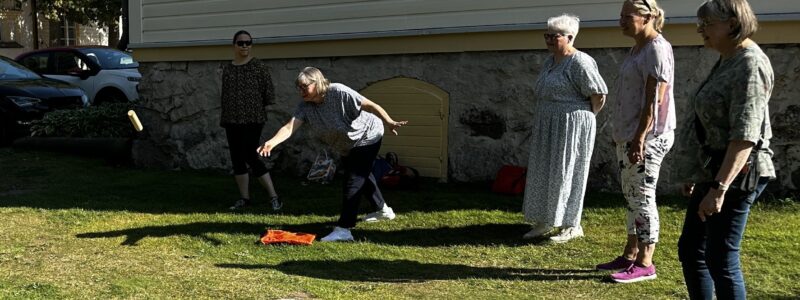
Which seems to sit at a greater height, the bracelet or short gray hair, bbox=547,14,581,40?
short gray hair, bbox=547,14,581,40

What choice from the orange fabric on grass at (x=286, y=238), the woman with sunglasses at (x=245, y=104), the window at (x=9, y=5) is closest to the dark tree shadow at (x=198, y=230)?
the orange fabric on grass at (x=286, y=238)

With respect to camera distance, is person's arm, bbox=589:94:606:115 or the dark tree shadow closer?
person's arm, bbox=589:94:606:115

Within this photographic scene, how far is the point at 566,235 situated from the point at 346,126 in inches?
67.7

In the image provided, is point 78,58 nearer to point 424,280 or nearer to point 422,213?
point 422,213

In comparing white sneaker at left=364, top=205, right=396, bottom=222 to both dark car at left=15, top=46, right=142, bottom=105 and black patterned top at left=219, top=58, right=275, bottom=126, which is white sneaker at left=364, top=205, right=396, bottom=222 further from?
dark car at left=15, top=46, right=142, bottom=105

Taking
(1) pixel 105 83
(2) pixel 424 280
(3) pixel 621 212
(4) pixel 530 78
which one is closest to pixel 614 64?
(4) pixel 530 78

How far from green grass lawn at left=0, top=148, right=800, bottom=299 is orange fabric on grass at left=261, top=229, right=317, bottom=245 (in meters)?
0.07

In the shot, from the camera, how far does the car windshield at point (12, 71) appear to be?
12.4m

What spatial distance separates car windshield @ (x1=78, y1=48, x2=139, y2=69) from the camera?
45.0 ft

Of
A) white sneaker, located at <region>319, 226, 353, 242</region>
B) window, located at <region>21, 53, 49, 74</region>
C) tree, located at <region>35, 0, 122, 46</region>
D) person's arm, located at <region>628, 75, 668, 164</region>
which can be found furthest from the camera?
tree, located at <region>35, 0, 122, 46</region>

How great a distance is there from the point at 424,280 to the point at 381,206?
1639 millimetres

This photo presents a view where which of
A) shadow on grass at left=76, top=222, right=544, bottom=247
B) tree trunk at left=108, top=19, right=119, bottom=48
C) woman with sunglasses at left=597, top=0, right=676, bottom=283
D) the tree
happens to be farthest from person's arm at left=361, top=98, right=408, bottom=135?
tree trunk at left=108, top=19, right=119, bottom=48

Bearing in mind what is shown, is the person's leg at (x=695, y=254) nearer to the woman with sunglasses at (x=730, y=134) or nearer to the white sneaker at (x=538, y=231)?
the woman with sunglasses at (x=730, y=134)

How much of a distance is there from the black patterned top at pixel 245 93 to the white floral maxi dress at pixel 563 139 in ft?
8.43
